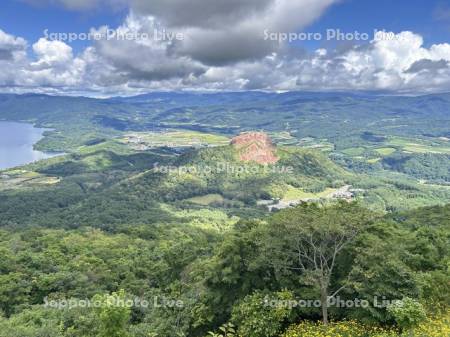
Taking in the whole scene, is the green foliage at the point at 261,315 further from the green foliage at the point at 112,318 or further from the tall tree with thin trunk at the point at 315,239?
the green foliage at the point at 112,318

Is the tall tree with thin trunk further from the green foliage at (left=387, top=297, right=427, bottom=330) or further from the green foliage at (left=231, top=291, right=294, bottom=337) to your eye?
the green foliage at (left=387, top=297, right=427, bottom=330)

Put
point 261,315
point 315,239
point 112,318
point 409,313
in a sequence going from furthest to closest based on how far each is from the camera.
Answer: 1. point 315,239
2. point 261,315
3. point 112,318
4. point 409,313

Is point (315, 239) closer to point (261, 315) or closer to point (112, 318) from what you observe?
point (261, 315)

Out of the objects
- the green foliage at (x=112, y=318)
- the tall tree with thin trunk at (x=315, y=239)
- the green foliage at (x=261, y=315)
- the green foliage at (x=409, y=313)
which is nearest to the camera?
the green foliage at (x=409, y=313)

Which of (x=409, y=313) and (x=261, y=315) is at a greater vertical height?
(x=409, y=313)

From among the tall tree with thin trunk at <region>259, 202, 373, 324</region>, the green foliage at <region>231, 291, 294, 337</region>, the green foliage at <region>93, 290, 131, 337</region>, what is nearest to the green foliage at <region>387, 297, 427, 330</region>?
the tall tree with thin trunk at <region>259, 202, 373, 324</region>

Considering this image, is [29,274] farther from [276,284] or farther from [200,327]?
[276,284]

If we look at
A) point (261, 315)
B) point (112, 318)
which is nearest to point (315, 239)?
point (261, 315)

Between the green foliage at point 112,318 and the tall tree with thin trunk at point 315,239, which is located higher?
the tall tree with thin trunk at point 315,239

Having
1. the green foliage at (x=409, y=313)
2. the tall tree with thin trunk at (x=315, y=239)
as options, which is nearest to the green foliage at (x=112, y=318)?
the tall tree with thin trunk at (x=315, y=239)

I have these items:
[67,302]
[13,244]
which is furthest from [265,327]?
[13,244]

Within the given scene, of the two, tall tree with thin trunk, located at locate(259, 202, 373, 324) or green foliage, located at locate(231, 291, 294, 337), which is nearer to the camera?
tall tree with thin trunk, located at locate(259, 202, 373, 324)

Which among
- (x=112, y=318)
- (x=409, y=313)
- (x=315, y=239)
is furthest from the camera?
(x=315, y=239)
